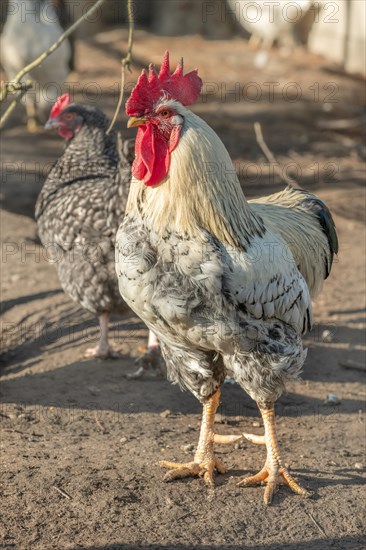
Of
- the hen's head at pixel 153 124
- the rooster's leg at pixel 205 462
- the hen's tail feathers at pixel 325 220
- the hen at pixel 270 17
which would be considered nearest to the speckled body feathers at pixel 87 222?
the hen's tail feathers at pixel 325 220

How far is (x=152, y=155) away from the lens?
3848 millimetres

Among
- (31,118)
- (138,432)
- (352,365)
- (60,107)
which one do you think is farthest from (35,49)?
(138,432)

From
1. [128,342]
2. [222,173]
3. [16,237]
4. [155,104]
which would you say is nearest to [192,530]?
[222,173]

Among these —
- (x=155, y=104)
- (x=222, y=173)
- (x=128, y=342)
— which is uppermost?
(x=155, y=104)

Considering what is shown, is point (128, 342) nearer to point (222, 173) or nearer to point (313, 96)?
point (222, 173)

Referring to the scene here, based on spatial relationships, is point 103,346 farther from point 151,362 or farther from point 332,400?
point 332,400

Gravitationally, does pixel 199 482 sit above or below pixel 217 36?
below

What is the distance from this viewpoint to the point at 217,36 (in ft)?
57.3

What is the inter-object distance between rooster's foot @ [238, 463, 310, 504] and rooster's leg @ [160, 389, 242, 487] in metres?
0.19

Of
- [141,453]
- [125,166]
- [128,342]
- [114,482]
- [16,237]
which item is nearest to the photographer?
[114,482]

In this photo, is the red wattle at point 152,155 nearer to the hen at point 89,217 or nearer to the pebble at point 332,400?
the hen at point 89,217

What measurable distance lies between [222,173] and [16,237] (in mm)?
4167

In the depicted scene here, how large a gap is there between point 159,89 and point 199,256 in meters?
0.87

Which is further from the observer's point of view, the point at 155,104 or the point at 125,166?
the point at 125,166
